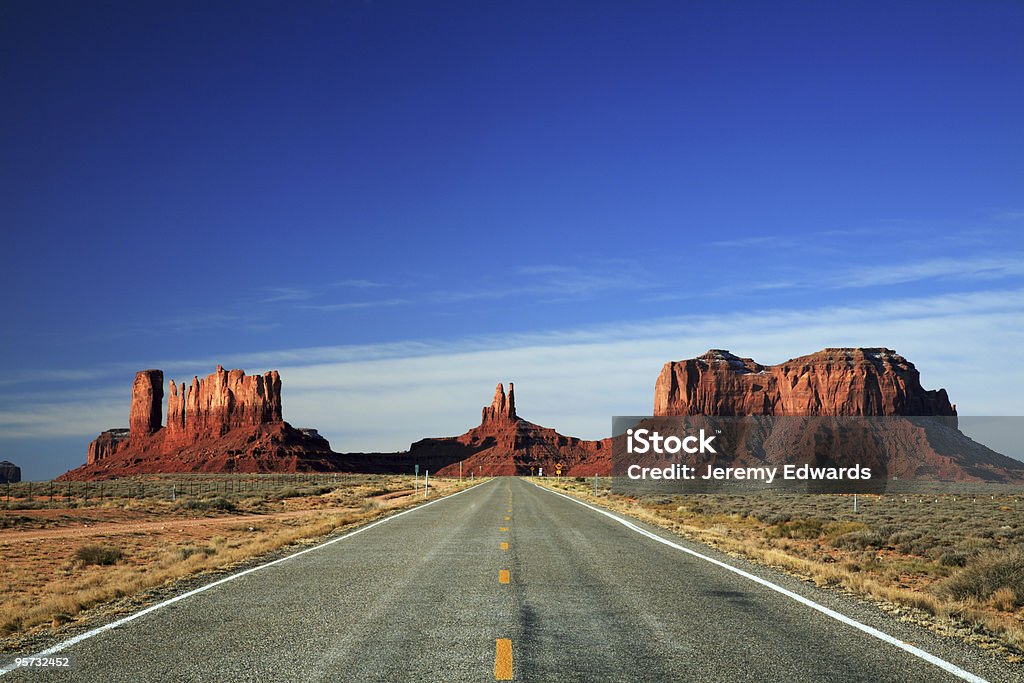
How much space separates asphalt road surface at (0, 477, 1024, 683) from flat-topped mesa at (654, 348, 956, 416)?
513ft

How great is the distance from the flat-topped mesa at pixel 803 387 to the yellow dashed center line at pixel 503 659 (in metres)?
161

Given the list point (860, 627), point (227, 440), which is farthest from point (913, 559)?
point (227, 440)

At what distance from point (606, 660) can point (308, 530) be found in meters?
18.2

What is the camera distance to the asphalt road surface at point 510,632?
22.4ft

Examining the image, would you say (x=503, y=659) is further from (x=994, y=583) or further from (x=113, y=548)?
(x=113, y=548)

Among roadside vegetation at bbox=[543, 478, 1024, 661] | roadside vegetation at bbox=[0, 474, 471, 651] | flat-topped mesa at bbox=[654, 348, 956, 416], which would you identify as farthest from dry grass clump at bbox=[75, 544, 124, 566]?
flat-topped mesa at bbox=[654, 348, 956, 416]

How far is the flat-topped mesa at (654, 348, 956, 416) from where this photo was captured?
158000 mm

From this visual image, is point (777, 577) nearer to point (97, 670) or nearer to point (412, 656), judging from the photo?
point (412, 656)

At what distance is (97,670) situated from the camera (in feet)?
22.7

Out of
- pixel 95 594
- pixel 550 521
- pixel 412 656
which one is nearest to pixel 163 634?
pixel 412 656

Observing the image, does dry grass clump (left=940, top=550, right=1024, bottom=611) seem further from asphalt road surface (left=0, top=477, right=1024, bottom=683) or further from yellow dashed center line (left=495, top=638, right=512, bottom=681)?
yellow dashed center line (left=495, top=638, right=512, bottom=681)

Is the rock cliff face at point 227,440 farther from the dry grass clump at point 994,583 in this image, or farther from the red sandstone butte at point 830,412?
the dry grass clump at point 994,583

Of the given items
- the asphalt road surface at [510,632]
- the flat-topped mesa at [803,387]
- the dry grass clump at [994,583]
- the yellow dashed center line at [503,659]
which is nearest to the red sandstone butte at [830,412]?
the flat-topped mesa at [803,387]

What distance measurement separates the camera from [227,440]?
18425 cm
